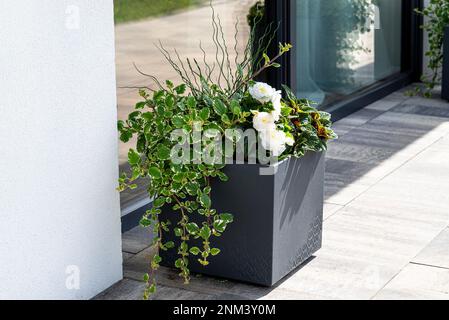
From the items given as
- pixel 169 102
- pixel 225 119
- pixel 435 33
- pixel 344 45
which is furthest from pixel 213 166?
pixel 435 33

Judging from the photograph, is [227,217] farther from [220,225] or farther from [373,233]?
[373,233]

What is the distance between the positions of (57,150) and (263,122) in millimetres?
706

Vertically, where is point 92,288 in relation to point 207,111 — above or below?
below

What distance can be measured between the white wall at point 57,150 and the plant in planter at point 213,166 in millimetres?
141

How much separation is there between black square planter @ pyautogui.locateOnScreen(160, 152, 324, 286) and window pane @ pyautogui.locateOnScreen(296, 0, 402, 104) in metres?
2.05

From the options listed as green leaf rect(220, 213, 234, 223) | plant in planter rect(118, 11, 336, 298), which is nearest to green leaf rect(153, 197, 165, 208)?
plant in planter rect(118, 11, 336, 298)

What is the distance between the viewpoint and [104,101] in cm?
296

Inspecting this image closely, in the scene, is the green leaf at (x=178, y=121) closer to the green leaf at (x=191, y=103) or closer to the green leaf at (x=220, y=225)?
the green leaf at (x=191, y=103)

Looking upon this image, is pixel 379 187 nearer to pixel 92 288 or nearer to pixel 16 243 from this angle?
pixel 92 288

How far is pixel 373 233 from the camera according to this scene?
3621mm

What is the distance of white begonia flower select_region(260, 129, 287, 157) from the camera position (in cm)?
298

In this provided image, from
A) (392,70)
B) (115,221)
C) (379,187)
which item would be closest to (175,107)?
(115,221)

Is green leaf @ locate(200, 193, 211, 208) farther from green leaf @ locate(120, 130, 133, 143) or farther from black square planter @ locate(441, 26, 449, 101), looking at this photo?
black square planter @ locate(441, 26, 449, 101)
